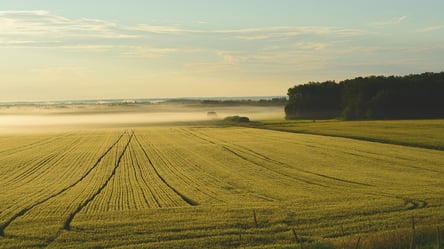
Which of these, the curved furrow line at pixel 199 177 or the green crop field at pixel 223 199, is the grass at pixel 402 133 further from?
the curved furrow line at pixel 199 177

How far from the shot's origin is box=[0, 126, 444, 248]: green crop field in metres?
18.9

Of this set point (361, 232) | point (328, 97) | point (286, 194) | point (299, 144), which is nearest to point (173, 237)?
point (361, 232)

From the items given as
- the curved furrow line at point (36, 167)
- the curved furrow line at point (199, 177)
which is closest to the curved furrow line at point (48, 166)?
the curved furrow line at point (36, 167)

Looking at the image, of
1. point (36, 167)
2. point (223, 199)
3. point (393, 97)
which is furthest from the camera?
point (393, 97)

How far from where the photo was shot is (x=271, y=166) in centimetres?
4122

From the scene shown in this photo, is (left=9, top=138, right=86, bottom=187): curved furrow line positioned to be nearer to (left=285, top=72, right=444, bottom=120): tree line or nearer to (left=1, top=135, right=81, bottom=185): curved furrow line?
(left=1, top=135, right=81, bottom=185): curved furrow line

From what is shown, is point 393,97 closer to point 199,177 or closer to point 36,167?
point 36,167

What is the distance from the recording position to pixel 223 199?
87.8 feet

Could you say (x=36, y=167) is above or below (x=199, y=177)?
above

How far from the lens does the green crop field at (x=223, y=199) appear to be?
1892cm

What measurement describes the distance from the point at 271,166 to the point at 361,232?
22143mm

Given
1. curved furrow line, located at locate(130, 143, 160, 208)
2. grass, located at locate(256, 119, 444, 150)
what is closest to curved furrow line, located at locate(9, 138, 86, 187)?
curved furrow line, located at locate(130, 143, 160, 208)

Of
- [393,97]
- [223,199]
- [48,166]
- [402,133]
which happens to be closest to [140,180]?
[223,199]

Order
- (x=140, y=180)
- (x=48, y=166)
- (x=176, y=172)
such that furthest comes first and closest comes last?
(x=48, y=166) → (x=176, y=172) → (x=140, y=180)
